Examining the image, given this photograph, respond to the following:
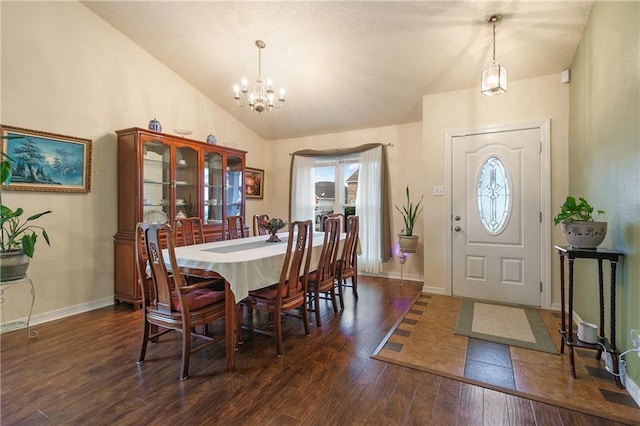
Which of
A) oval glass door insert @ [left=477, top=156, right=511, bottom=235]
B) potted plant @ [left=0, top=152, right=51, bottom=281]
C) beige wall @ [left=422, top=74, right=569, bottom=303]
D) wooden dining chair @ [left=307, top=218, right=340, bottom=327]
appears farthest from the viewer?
oval glass door insert @ [left=477, top=156, right=511, bottom=235]

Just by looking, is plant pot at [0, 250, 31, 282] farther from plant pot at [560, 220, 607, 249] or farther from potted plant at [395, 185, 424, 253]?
plant pot at [560, 220, 607, 249]

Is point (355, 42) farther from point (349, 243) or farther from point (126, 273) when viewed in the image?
point (126, 273)

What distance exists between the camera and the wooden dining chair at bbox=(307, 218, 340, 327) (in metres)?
2.81

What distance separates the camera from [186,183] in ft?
12.9

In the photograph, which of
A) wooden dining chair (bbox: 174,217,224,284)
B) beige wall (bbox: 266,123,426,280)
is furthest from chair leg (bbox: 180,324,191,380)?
beige wall (bbox: 266,123,426,280)

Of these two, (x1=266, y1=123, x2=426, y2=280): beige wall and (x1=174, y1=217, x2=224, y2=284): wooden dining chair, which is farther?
(x1=266, y1=123, x2=426, y2=280): beige wall

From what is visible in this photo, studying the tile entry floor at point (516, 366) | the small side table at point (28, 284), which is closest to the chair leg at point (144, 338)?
the small side table at point (28, 284)

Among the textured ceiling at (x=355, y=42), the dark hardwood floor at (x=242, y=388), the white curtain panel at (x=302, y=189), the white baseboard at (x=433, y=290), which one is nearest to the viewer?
the dark hardwood floor at (x=242, y=388)

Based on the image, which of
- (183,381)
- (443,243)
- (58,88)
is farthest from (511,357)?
(58,88)

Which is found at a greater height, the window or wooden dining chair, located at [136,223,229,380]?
the window

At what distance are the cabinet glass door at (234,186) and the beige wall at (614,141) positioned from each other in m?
4.11

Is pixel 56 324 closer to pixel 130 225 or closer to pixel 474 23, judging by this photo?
pixel 130 225

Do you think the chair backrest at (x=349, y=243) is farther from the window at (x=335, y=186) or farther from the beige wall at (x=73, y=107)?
the beige wall at (x=73, y=107)

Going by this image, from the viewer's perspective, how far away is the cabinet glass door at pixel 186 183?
12.6 feet
